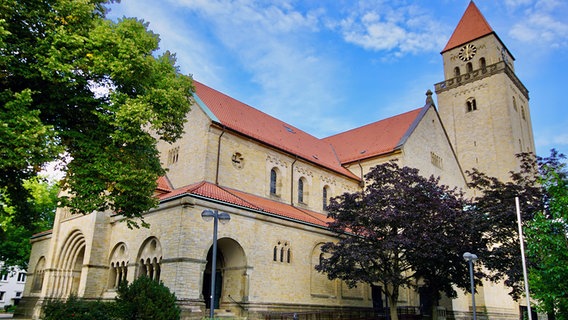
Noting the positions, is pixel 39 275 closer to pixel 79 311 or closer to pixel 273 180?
pixel 273 180

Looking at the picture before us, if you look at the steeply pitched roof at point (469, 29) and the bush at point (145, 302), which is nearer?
the bush at point (145, 302)

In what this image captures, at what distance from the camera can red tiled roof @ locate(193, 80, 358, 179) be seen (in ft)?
82.1

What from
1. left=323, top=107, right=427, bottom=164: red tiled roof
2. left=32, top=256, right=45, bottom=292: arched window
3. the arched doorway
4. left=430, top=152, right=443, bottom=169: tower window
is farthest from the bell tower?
left=32, top=256, right=45, bottom=292: arched window

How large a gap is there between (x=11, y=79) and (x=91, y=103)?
2275mm

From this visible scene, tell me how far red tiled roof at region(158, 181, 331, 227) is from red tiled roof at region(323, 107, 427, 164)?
832cm

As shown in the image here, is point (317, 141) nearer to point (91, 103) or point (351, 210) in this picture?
point (351, 210)

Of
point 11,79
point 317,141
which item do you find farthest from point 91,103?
point 317,141

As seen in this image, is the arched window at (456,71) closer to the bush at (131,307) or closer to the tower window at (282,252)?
the tower window at (282,252)

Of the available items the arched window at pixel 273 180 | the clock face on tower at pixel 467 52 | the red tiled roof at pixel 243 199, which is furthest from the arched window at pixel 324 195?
the clock face on tower at pixel 467 52

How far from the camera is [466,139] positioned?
46312 mm

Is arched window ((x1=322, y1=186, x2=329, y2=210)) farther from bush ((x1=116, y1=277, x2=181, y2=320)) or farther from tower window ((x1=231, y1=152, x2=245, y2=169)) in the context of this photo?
bush ((x1=116, y1=277, x2=181, y2=320))

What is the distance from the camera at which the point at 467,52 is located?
49.0m

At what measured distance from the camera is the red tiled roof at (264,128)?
25.0 m

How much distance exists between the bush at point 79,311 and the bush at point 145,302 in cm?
58
